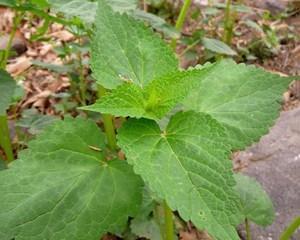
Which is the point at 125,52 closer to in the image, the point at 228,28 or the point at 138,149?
the point at 138,149

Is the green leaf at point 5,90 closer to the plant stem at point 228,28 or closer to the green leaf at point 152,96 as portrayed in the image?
the green leaf at point 152,96

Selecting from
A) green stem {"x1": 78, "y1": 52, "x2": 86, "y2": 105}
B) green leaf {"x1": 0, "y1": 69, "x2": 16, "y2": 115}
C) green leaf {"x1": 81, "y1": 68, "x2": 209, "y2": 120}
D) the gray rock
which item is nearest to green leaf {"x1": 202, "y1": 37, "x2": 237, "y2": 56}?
the gray rock

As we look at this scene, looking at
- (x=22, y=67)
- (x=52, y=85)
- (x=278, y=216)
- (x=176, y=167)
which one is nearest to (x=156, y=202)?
(x=278, y=216)

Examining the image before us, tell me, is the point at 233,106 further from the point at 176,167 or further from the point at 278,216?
the point at 278,216

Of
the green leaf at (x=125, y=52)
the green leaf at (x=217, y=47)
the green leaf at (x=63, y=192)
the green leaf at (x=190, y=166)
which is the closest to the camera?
the green leaf at (x=190, y=166)

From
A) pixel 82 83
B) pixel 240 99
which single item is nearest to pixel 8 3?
pixel 240 99

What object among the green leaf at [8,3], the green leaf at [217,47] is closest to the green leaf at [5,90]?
the green leaf at [8,3]
